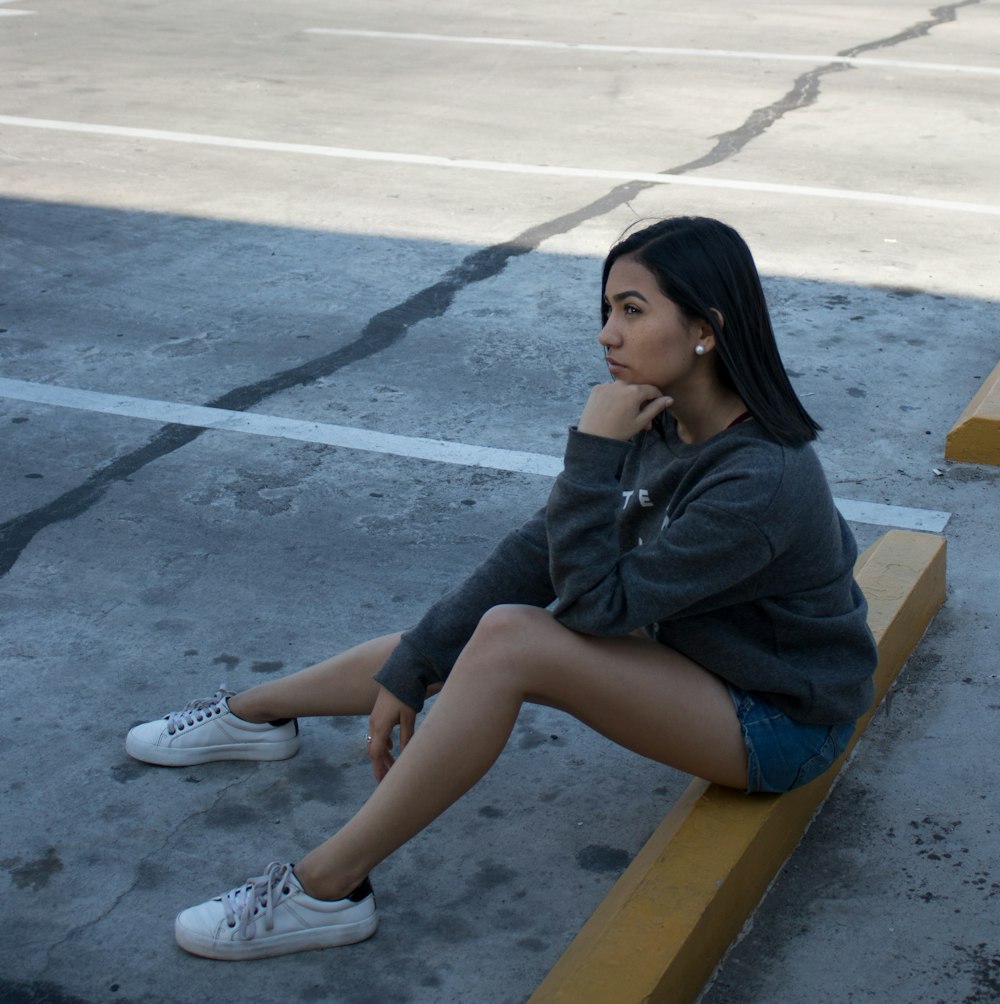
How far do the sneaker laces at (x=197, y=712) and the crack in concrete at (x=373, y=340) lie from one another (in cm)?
107

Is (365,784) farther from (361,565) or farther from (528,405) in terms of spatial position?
(528,405)

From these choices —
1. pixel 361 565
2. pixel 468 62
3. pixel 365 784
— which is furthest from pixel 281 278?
pixel 468 62

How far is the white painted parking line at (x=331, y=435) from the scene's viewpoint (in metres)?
4.23

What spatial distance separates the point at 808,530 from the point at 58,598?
212cm

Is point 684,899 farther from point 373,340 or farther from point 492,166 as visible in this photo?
point 492,166

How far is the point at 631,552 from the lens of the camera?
2.40 m

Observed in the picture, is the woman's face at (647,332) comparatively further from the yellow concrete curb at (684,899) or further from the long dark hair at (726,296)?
the yellow concrete curb at (684,899)

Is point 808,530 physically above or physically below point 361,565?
above

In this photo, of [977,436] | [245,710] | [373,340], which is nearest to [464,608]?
[245,710]

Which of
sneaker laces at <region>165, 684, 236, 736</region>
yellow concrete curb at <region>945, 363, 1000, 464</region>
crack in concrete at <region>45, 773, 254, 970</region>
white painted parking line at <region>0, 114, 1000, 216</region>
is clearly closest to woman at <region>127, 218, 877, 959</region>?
crack in concrete at <region>45, 773, 254, 970</region>

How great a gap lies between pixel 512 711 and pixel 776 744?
459mm

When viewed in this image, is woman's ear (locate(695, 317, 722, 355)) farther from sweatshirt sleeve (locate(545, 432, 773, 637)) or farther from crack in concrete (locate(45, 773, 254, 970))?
crack in concrete (locate(45, 773, 254, 970))

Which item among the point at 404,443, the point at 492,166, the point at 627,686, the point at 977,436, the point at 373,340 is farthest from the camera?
the point at 492,166

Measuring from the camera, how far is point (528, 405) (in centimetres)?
505
